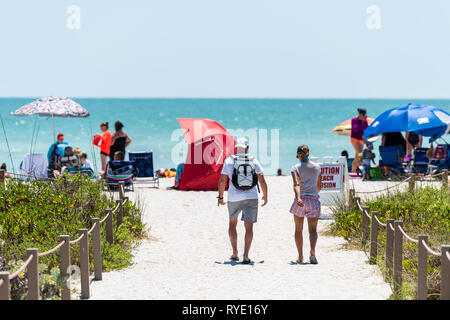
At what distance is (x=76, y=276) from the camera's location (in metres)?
7.94

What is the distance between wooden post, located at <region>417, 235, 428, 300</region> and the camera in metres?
6.27

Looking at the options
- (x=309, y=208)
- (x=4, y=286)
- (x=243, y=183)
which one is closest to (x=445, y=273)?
(x=309, y=208)

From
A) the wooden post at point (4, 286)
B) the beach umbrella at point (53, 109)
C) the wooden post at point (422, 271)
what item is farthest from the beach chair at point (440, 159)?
the wooden post at point (4, 286)

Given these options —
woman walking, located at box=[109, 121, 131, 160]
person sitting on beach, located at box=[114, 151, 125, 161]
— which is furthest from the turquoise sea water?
person sitting on beach, located at box=[114, 151, 125, 161]

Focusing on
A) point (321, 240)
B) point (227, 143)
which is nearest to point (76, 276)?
point (321, 240)

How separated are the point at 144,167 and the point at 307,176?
9426mm

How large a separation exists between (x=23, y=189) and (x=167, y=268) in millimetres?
3410

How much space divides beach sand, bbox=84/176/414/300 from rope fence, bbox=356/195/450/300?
216 mm

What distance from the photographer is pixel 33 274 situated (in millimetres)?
5828

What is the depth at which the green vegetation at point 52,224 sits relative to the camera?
7.58 m

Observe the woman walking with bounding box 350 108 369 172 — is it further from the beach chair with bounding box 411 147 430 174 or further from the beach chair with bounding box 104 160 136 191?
the beach chair with bounding box 104 160 136 191

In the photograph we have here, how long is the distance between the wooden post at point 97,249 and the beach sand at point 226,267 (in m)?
0.12

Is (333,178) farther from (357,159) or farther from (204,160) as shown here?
(357,159)
